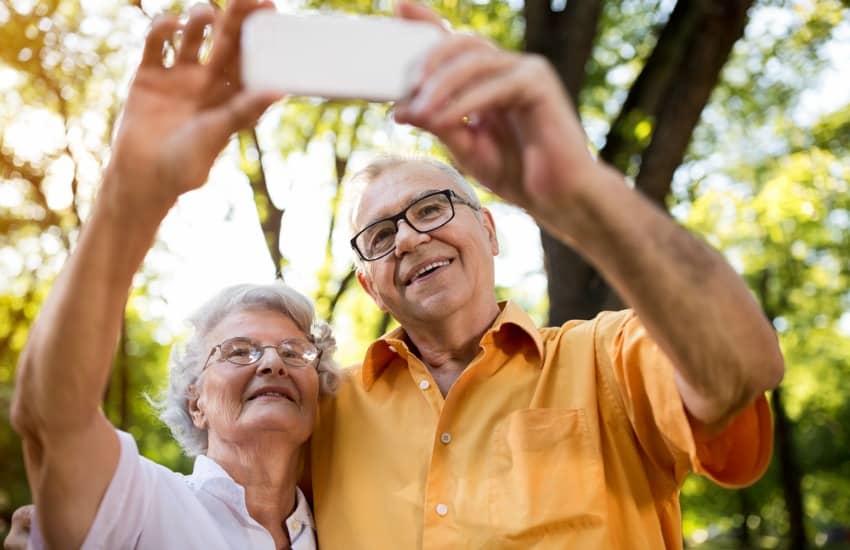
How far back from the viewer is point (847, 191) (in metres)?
16.4

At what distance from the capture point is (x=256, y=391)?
10.4 feet

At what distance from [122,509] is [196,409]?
1062 millimetres

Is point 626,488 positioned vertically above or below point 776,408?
above

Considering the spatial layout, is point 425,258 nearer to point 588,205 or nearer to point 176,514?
point 176,514

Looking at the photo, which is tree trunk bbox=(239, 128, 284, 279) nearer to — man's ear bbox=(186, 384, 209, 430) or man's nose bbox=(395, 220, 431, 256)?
man's ear bbox=(186, 384, 209, 430)

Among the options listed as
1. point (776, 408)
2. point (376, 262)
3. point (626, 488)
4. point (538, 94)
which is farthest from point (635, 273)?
point (776, 408)

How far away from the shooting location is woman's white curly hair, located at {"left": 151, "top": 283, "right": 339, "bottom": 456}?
11.2ft

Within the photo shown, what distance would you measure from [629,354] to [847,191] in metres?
15.7

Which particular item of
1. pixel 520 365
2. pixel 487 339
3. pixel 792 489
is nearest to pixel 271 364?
pixel 487 339

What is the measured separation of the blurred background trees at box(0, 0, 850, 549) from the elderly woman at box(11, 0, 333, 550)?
76 centimetres

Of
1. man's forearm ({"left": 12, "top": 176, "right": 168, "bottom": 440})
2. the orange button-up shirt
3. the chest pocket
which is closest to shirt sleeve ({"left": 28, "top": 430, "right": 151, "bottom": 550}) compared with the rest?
man's forearm ({"left": 12, "top": 176, "right": 168, "bottom": 440})

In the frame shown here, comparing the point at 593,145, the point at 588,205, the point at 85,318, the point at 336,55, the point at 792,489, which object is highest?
the point at 336,55

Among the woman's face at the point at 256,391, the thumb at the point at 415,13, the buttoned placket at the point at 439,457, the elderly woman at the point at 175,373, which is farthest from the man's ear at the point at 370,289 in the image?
the thumb at the point at 415,13

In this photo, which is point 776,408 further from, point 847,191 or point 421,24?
point 421,24
